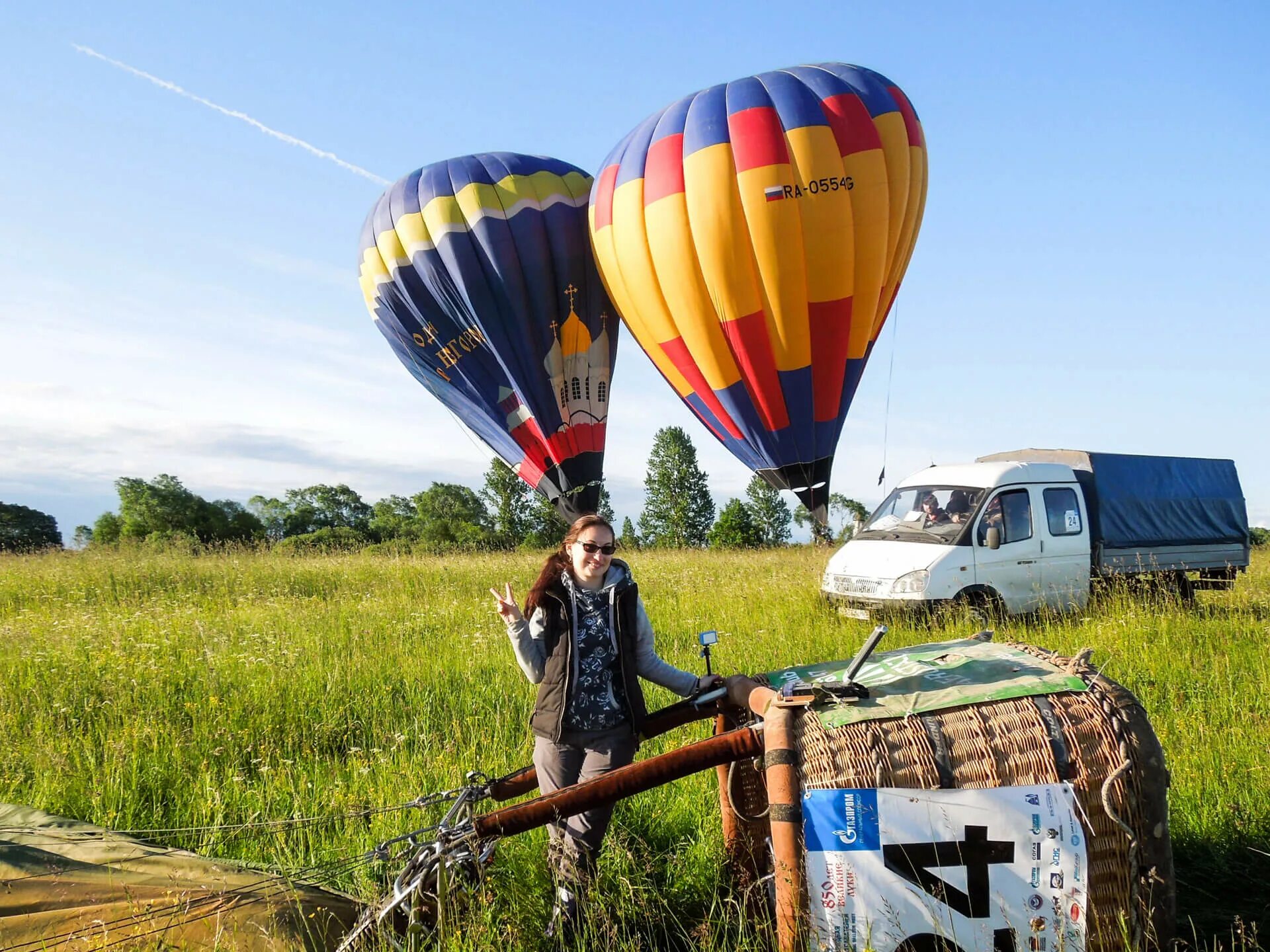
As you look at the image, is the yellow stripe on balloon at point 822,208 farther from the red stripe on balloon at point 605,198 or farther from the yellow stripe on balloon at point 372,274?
the yellow stripe on balloon at point 372,274

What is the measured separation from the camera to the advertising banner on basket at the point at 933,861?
2.25 meters

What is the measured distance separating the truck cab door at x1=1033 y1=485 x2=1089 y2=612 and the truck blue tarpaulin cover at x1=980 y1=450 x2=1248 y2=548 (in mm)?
381

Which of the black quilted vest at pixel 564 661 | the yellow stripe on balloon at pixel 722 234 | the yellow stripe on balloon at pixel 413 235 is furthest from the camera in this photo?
the yellow stripe on balloon at pixel 413 235

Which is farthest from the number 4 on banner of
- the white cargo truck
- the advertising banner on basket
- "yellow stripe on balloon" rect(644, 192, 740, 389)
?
"yellow stripe on balloon" rect(644, 192, 740, 389)

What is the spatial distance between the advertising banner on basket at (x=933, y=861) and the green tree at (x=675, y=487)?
38306mm

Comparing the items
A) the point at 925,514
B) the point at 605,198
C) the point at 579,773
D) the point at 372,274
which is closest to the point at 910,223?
the point at 925,514

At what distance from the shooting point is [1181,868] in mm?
3117

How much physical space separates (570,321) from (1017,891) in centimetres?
917

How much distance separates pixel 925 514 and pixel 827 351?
83.1 inches

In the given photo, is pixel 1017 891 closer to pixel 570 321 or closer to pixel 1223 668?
pixel 1223 668

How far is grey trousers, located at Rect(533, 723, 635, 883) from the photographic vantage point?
2.80m

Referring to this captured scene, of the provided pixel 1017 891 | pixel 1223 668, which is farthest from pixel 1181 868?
Result: pixel 1223 668

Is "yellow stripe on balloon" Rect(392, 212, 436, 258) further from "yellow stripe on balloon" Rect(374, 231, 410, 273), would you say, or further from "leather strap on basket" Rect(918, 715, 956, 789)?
"leather strap on basket" Rect(918, 715, 956, 789)

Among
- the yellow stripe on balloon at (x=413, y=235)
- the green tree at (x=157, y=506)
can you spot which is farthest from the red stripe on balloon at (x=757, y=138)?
the green tree at (x=157, y=506)
